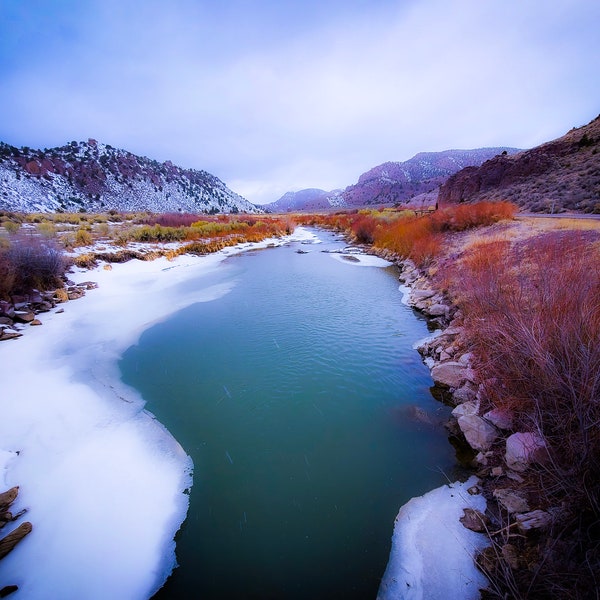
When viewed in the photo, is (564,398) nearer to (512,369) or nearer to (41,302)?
(512,369)

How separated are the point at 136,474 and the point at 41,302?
837cm

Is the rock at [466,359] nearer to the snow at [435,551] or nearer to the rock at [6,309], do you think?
the snow at [435,551]

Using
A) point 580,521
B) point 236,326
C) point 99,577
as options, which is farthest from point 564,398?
point 236,326

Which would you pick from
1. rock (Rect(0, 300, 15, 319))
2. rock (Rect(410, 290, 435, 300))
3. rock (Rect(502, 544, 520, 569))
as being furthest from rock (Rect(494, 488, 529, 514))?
rock (Rect(0, 300, 15, 319))

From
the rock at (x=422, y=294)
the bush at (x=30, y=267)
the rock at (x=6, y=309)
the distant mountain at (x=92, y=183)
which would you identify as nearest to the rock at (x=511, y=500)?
the rock at (x=422, y=294)

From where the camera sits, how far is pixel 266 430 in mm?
4848

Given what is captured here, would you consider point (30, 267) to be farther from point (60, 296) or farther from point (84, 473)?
point (84, 473)

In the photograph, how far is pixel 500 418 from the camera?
4086mm

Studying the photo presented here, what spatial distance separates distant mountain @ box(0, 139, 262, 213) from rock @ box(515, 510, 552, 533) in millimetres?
54798

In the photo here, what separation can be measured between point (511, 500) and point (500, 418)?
48.5 inches

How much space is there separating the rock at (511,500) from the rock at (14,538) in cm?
491

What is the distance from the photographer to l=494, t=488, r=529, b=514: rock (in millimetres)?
2968

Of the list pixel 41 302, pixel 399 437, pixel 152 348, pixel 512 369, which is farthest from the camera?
pixel 41 302

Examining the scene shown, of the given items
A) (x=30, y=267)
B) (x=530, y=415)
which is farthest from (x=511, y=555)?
(x=30, y=267)
